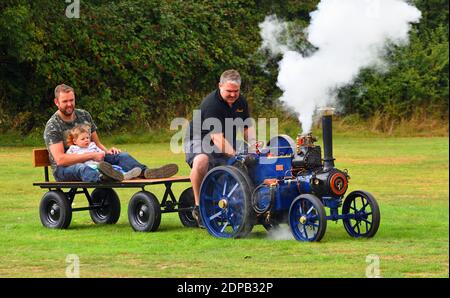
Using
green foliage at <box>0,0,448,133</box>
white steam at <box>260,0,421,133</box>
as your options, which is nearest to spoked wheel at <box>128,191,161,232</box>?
white steam at <box>260,0,421,133</box>

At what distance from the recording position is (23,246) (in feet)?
36.6

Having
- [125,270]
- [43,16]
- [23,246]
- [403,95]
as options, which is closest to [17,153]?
[43,16]

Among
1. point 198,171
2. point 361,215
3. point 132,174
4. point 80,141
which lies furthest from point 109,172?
point 361,215

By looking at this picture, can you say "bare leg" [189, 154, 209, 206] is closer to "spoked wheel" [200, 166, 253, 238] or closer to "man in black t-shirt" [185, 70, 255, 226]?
"man in black t-shirt" [185, 70, 255, 226]

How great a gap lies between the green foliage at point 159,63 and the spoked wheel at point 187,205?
639 inches

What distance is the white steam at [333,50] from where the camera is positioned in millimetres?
13309

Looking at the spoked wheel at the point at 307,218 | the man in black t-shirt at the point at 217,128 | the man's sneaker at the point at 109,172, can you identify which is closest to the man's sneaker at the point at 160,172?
the man's sneaker at the point at 109,172

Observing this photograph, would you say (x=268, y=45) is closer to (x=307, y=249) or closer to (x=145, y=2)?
(x=145, y=2)

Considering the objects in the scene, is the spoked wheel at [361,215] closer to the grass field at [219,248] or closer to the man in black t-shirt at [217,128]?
the grass field at [219,248]

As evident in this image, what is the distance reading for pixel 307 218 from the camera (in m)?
10.9

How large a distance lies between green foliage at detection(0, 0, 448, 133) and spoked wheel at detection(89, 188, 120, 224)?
51.5 ft

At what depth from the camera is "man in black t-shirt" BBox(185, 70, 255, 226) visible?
11.7m

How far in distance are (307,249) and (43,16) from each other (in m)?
20.9
